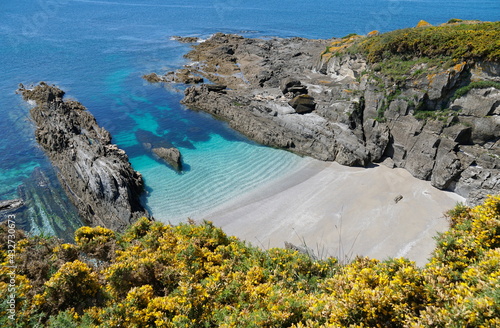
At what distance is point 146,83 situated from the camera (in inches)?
2024

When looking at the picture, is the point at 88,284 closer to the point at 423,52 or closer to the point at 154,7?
the point at 423,52

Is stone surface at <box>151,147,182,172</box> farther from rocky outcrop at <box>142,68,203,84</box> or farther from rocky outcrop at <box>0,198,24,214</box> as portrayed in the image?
rocky outcrop at <box>142,68,203,84</box>

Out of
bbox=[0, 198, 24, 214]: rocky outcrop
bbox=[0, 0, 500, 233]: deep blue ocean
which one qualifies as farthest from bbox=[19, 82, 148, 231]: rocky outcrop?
bbox=[0, 198, 24, 214]: rocky outcrop

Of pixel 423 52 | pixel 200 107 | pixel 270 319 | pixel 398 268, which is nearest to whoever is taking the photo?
pixel 270 319

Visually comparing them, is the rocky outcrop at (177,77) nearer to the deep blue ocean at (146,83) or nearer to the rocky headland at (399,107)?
the deep blue ocean at (146,83)

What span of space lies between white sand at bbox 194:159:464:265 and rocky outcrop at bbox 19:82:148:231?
6.72 m

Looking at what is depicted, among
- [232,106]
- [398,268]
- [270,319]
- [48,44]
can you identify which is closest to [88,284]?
[270,319]

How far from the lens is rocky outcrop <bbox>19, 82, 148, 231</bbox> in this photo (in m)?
22.1

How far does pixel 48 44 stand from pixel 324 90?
259 feet

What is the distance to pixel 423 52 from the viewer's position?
2905cm

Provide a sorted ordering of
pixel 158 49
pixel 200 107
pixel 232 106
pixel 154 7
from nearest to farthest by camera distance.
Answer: pixel 232 106 → pixel 200 107 → pixel 158 49 → pixel 154 7

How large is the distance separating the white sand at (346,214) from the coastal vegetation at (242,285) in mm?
9081

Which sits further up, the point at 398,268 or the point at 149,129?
the point at 398,268

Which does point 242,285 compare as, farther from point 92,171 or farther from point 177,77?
point 177,77
